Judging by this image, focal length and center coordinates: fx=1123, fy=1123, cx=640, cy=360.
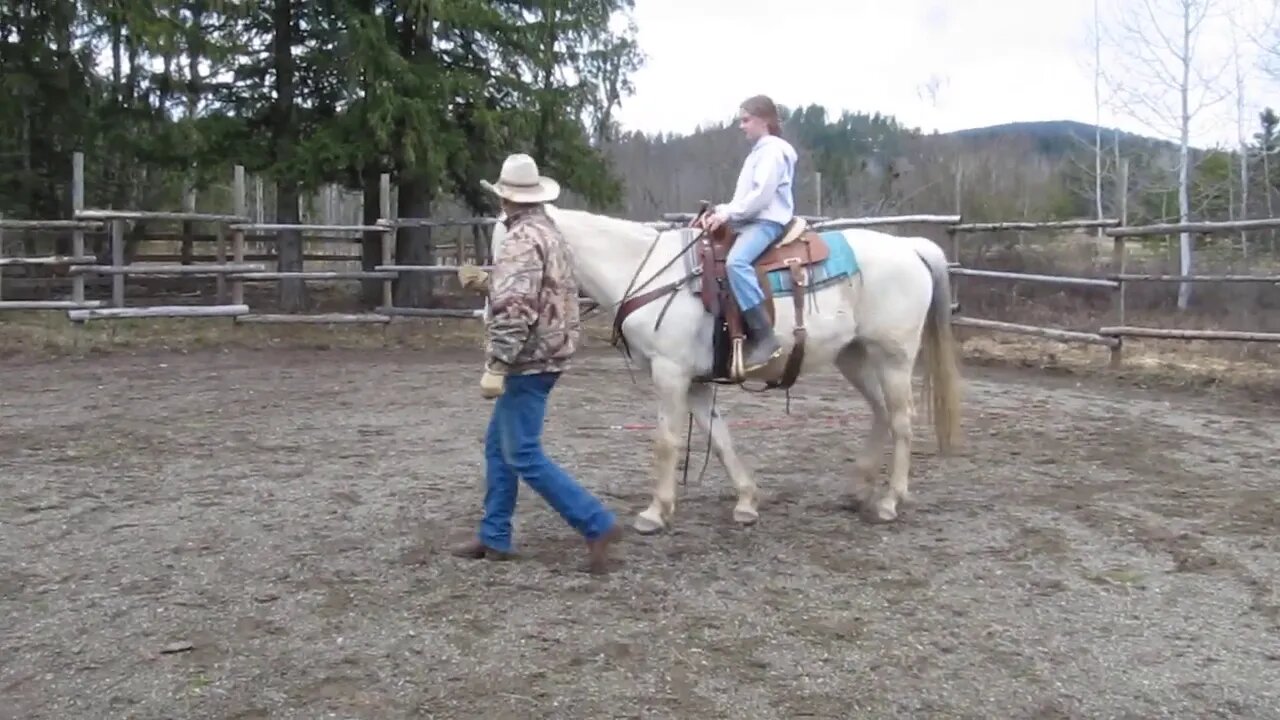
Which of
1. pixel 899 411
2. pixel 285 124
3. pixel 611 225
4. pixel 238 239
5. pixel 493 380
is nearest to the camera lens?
pixel 493 380

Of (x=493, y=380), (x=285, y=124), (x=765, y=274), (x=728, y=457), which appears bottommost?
(x=728, y=457)

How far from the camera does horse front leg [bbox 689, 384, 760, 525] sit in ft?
15.6

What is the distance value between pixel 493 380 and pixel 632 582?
885mm

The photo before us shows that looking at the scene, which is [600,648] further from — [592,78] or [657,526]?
[592,78]

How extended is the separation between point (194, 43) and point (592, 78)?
5030 mm

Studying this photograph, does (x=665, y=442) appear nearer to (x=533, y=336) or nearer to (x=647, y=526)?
(x=647, y=526)

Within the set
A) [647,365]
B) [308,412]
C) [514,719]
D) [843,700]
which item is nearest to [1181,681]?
[843,700]

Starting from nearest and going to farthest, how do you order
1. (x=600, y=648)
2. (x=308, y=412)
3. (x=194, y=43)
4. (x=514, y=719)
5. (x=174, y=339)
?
(x=514, y=719) → (x=600, y=648) → (x=308, y=412) → (x=174, y=339) → (x=194, y=43)

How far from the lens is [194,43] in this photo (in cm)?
1312

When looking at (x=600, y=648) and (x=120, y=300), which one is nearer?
(x=600, y=648)

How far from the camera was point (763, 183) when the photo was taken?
4.57 metres

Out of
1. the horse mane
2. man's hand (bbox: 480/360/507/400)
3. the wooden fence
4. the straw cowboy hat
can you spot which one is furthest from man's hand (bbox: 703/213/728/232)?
the wooden fence

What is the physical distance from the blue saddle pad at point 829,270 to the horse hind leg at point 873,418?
1.34 ft

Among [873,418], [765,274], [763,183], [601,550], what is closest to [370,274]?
[873,418]
